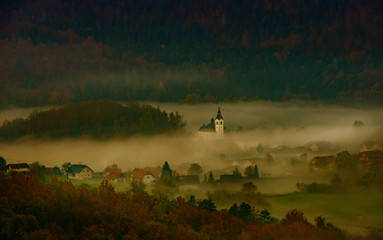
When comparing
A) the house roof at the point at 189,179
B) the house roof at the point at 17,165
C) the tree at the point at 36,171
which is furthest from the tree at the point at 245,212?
the house roof at the point at 17,165

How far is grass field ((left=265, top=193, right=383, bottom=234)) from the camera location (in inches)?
1169

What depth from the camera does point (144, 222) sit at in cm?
2541

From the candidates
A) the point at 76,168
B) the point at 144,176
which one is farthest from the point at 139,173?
the point at 76,168

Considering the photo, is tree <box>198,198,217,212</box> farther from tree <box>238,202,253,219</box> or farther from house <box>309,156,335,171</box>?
house <box>309,156,335,171</box>

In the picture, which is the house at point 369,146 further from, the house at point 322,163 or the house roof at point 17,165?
the house roof at point 17,165

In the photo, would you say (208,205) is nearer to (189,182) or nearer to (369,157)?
(189,182)

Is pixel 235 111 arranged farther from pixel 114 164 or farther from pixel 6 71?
pixel 6 71

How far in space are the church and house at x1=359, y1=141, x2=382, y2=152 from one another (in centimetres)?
1120

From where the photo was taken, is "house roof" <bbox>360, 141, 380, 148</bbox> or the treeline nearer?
the treeline

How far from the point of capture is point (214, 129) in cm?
4378

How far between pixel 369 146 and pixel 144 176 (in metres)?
17.9

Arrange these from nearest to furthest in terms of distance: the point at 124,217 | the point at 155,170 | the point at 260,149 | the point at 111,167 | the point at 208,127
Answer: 1. the point at 124,217
2. the point at 155,170
3. the point at 111,167
4. the point at 260,149
5. the point at 208,127

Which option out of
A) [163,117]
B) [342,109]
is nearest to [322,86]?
[342,109]

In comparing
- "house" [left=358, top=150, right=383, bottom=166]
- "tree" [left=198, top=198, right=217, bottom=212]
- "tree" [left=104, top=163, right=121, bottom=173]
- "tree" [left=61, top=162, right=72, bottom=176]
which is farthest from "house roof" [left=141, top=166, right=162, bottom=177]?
"house" [left=358, top=150, right=383, bottom=166]
